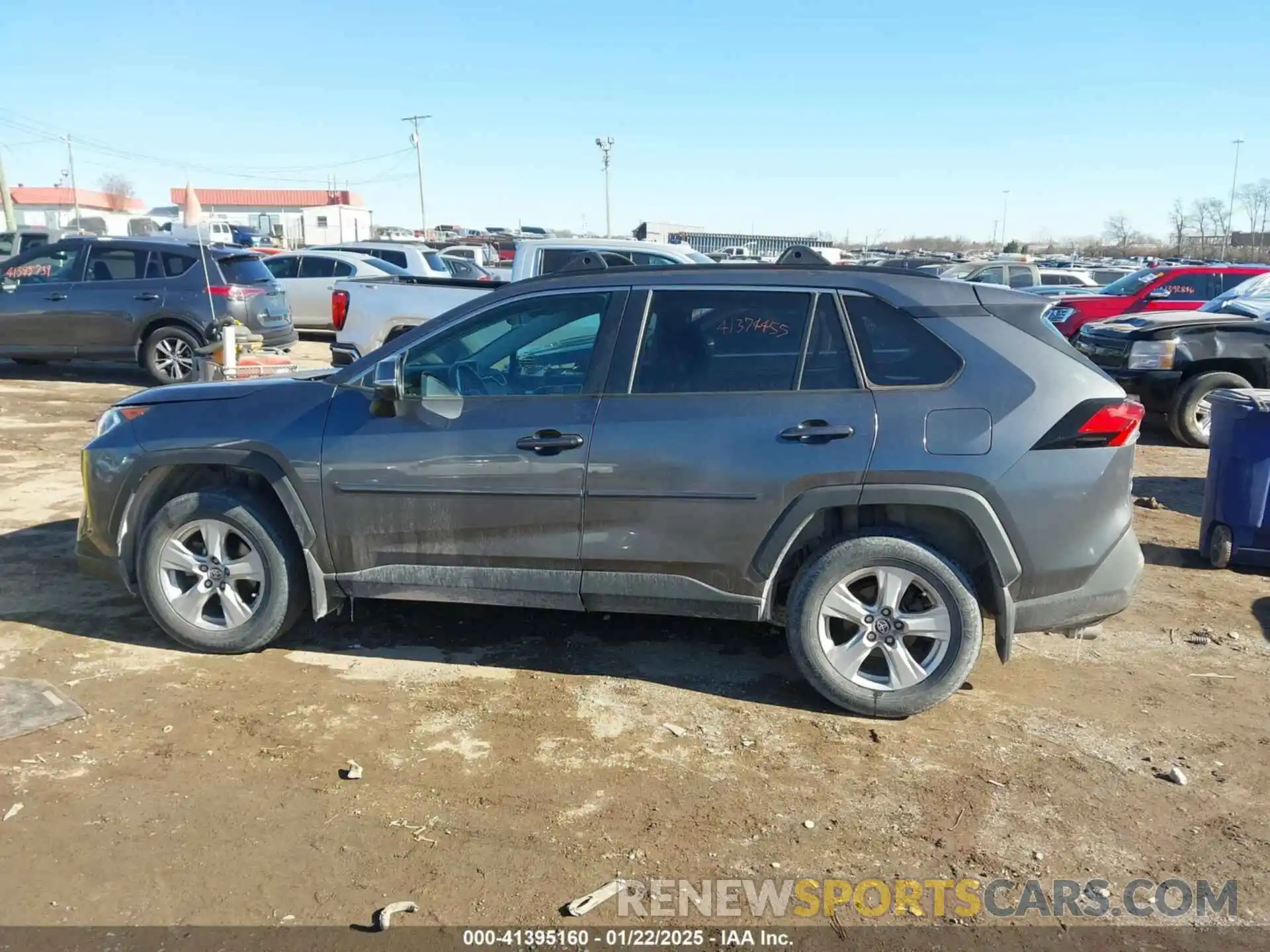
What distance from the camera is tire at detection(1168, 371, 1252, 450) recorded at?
9.73 meters

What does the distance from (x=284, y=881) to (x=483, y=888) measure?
61cm

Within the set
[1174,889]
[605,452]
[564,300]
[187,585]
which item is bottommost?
[1174,889]

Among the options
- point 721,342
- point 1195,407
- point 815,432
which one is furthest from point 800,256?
point 1195,407

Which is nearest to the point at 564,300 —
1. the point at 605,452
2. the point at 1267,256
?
the point at 605,452

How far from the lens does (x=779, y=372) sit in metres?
4.21

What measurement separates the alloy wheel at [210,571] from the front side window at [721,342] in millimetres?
2006

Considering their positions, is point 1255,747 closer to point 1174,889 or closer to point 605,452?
point 1174,889

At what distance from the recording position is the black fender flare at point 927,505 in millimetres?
3994

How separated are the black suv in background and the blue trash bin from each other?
10.9m

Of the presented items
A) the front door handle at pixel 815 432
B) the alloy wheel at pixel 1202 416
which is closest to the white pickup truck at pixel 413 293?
the alloy wheel at pixel 1202 416

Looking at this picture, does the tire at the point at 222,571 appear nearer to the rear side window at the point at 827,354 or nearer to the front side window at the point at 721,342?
the front side window at the point at 721,342

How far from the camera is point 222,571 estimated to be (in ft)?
15.4

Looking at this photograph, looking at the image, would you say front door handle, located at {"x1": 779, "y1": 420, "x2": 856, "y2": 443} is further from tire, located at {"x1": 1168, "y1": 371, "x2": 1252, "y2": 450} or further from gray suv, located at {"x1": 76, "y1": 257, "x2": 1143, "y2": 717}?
tire, located at {"x1": 1168, "y1": 371, "x2": 1252, "y2": 450}

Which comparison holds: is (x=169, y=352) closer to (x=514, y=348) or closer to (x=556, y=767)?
(x=514, y=348)
